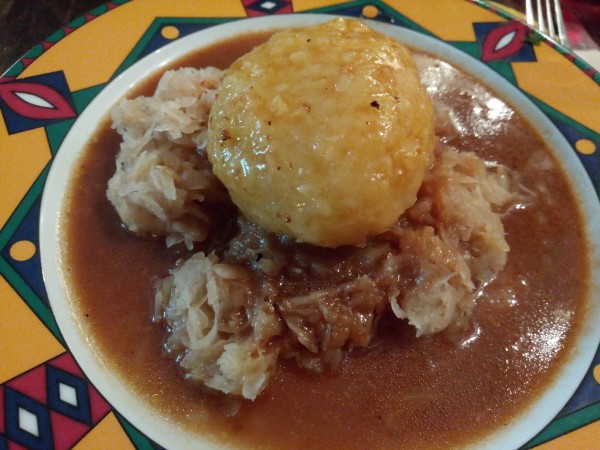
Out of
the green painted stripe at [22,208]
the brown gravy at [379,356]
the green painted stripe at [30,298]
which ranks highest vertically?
the green painted stripe at [22,208]

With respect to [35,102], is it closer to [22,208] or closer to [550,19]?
[22,208]

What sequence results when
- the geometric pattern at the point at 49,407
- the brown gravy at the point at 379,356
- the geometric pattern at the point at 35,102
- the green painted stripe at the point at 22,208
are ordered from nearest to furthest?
1. the geometric pattern at the point at 49,407
2. the brown gravy at the point at 379,356
3. the green painted stripe at the point at 22,208
4. the geometric pattern at the point at 35,102

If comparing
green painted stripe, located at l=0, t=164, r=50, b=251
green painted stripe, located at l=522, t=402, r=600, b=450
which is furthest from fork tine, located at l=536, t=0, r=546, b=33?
green painted stripe, located at l=0, t=164, r=50, b=251

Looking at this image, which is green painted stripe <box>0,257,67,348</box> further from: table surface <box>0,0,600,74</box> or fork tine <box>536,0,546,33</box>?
fork tine <box>536,0,546,33</box>

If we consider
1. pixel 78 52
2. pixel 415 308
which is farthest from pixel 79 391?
pixel 78 52

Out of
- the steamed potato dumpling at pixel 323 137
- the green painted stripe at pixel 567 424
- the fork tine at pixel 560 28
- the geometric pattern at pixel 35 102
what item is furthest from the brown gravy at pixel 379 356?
the fork tine at pixel 560 28

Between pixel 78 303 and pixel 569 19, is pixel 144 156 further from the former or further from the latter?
pixel 569 19

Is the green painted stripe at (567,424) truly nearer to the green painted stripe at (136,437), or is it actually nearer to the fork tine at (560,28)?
the green painted stripe at (136,437)
